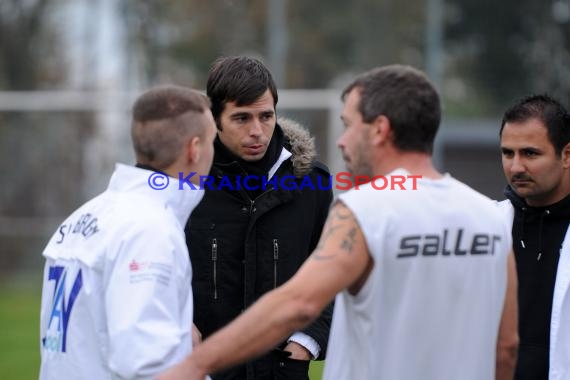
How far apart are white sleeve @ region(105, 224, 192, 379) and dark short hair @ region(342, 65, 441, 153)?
2.66 feet

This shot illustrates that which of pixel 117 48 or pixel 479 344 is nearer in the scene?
pixel 479 344

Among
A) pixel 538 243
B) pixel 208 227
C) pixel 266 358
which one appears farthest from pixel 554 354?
pixel 208 227

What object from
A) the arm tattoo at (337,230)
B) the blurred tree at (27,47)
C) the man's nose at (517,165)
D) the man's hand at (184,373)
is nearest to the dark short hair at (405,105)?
the arm tattoo at (337,230)

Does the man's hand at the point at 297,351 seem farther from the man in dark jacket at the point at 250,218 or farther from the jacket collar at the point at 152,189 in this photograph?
the jacket collar at the point at 152,189

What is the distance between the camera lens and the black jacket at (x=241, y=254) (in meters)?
4.27

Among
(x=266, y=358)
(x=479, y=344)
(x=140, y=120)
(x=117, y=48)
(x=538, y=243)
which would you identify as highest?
(x=117, y=48)

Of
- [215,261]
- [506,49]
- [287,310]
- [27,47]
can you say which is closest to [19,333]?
[27,47]

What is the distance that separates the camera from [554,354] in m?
3.90

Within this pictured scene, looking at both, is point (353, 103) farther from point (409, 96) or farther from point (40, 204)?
point (40, 204)

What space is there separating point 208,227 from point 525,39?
14.7 metres

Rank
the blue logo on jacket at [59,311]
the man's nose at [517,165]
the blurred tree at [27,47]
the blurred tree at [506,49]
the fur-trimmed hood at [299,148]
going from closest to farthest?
the blue logo on jacket at [59,311] < the man's nose at [517,165] < the fur-trimmed hood at [299,148] < the blurred tree at [27,47] < the blurred tree at [506,49]

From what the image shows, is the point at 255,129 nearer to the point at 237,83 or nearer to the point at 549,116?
the point at 237,83

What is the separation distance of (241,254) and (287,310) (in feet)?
4.23

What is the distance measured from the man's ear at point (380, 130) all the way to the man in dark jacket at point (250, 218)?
46.5 inches
